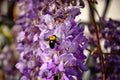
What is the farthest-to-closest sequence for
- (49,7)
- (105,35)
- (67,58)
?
(105,35), (49,7), (67,58)

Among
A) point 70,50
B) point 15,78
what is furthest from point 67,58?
point 15,78

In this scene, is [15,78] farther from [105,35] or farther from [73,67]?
[73,67]

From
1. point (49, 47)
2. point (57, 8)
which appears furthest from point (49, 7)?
point (49, 47)

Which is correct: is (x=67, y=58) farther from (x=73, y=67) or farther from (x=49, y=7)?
(x=49, y=7)

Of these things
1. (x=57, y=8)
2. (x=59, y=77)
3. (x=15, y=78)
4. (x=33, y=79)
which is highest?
(x=57, y=8)

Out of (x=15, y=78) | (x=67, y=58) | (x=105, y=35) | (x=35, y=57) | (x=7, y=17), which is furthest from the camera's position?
(x=7, y=17)

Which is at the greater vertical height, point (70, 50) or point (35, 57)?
point (70, 50)

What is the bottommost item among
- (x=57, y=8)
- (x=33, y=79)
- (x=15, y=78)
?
(x=15, y=78)

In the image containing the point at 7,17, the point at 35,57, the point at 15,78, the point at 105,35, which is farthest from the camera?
the point at 7,17

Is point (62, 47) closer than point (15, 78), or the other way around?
point (62, 47)
